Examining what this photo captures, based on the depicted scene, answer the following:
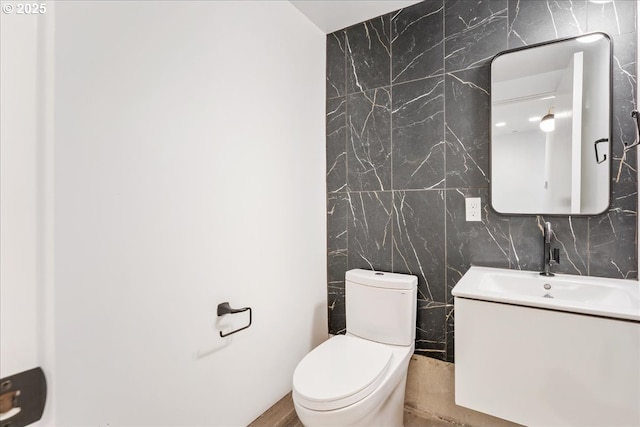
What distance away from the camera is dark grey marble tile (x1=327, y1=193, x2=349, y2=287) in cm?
206

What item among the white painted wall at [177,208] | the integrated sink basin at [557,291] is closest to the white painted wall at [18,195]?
the white painted wall at [177,208]

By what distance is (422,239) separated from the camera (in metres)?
1.78

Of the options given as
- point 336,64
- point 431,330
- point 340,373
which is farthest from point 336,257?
point 336,64

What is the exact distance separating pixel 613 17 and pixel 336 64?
138 centimetres

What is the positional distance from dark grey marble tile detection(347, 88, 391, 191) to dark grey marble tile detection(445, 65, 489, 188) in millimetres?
345

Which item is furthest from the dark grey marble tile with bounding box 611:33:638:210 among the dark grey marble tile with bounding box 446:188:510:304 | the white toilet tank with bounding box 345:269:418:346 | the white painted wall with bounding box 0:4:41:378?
the white painted wall with bounding box 0:4:41:378

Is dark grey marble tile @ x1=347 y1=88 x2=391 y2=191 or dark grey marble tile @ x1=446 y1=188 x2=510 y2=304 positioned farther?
dark grey marble tile @ x1=347 y1=88 x2=391 y2=191

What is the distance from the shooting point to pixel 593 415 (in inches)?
41.9

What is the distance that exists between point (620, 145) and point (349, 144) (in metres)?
1.31

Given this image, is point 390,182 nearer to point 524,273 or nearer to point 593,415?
point 524,273

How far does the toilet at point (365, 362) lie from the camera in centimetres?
121

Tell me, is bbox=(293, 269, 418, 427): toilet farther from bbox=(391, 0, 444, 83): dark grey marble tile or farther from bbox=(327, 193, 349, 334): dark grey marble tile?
bbox=(391, 0, 444, 83): dark grey marble tile

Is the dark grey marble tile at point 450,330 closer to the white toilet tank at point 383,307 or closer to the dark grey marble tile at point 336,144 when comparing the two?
the white toilet tank at point 383,307

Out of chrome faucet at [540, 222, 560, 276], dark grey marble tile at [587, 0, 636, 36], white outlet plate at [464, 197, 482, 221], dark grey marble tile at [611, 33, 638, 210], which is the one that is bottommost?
chrome faucet at [540, 222, 560, 276]
